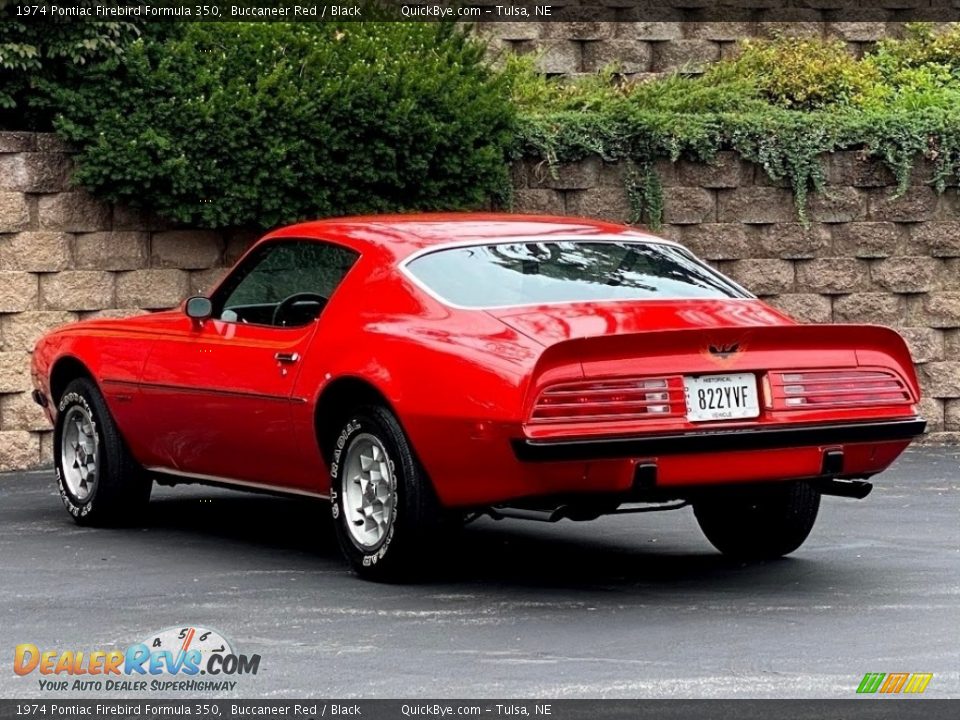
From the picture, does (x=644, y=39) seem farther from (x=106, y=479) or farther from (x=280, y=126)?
(x=106, y=479)

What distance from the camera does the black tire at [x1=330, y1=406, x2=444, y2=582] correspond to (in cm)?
806

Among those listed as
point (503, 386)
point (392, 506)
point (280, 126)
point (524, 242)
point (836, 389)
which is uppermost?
point (280, 126)

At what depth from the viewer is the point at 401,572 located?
27.2ft

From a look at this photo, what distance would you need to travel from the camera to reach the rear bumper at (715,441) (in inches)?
296

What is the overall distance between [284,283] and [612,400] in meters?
2.68

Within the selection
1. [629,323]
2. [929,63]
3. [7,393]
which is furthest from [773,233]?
[629,323]

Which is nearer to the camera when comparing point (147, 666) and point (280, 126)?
point (147, 666)

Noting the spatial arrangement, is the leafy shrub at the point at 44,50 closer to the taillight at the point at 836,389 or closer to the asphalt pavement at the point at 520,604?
the asphalt pavement at the point at 520,604

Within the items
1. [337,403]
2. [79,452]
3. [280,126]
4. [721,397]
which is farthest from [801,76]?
[721,397]

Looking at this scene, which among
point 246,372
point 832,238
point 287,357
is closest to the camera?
point 287,357

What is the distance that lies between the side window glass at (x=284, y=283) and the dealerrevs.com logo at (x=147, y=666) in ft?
7.76

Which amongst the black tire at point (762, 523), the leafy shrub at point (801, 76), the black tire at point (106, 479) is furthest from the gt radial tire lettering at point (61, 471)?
the leafy shrub at point (801, 76)

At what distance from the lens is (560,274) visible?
8680 mm

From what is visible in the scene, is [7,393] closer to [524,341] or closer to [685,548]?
[685,548]
